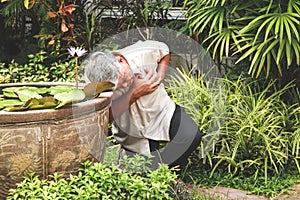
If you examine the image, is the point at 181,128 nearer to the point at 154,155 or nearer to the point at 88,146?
the point at 154,155

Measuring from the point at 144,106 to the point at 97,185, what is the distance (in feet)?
2.30

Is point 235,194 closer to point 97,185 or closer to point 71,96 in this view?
point 97,185

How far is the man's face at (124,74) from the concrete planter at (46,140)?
0.83ft

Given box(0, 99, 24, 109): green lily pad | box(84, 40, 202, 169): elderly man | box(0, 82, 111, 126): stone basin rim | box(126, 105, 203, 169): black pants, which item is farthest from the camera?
box(126, 105, 203, 169): black pants

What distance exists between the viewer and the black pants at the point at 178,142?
3.58 metres

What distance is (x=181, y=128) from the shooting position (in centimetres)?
358

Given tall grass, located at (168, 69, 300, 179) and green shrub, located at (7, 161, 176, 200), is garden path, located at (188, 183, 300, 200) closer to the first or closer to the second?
tall grass, located at (168, 69, 300, 179)

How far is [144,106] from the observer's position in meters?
3.42

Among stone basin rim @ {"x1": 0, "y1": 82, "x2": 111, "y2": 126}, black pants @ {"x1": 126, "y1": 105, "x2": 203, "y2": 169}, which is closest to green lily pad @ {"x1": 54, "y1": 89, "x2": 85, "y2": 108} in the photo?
stone basin rim @ {"x1": 0, "y1": 82, "x2": 111, "y2": 126}

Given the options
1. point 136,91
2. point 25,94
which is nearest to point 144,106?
point 136,91

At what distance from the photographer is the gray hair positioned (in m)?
3.06

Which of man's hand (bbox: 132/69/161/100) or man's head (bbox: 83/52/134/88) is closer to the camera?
man's head (bbox: 83/52/134/88)

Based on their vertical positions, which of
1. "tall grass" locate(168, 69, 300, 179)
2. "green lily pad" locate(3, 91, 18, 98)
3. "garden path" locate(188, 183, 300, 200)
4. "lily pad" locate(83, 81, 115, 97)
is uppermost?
"lily pad" locate(83, 81, 115, 97)

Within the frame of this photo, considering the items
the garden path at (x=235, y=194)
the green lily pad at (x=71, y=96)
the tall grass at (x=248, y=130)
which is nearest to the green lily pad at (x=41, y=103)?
the green lily pad at (x=71, y=96)
